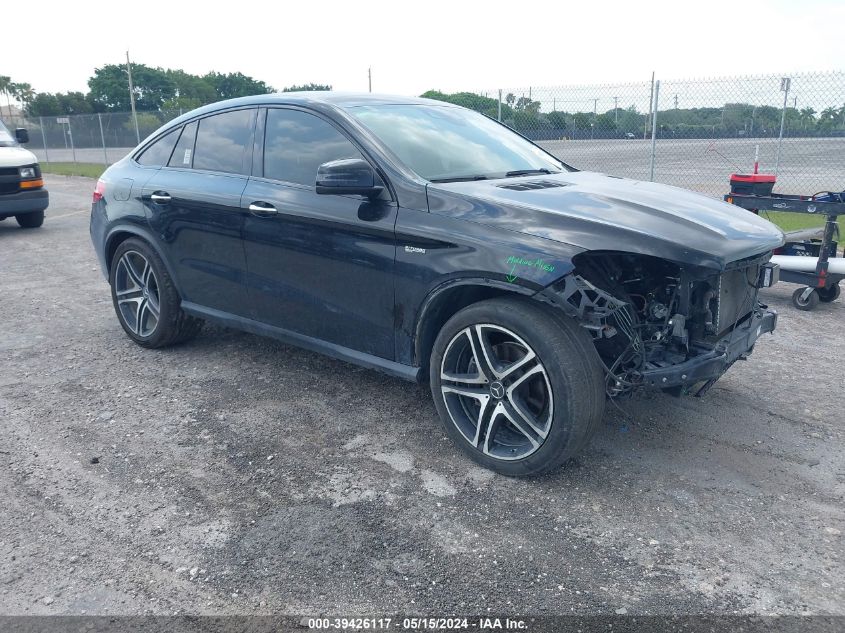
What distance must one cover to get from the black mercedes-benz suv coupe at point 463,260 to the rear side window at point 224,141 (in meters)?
0.01

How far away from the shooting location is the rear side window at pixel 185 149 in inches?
198

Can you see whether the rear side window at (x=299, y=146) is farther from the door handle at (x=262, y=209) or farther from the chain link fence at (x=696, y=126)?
the chain link fence at (x=696, y=126)

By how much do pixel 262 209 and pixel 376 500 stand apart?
1920mm

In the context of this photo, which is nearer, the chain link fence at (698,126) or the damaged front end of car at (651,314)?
the damaged front end of car at (651,314)

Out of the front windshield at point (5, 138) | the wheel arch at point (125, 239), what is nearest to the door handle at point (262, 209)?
the wheel arch at point (125, 239)

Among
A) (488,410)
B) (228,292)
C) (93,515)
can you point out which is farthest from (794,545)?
(228,292)

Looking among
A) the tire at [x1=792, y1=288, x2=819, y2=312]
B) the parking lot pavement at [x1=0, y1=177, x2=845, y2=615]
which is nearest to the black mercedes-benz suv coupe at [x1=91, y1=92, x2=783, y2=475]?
the parking lot pavement at [x1=0, y1=177, x2=845, y2=615]

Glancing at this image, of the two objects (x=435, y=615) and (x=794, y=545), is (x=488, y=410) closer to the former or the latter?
(x=435, y=615)

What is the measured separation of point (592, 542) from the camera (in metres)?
3.00

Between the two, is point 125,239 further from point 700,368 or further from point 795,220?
point 795,220

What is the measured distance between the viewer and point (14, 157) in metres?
11.0

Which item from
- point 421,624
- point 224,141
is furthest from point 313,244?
point 421,624

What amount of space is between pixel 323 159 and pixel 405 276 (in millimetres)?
942

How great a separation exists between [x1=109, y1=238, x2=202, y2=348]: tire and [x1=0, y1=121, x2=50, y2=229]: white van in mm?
6756
